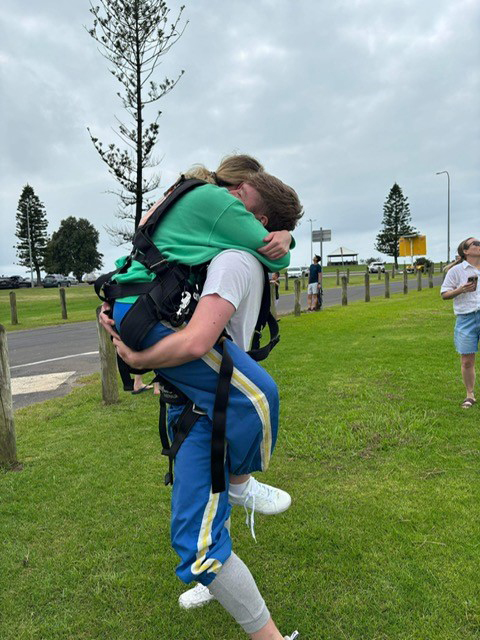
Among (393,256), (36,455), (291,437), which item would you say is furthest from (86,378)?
(393,256)

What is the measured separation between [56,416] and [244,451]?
15.3 feet

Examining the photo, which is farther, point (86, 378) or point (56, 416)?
point (86, 378)

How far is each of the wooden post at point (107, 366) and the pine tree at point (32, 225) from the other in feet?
249

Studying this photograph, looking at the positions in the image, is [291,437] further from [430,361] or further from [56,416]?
[430,361]

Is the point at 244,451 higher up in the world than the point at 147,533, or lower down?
higher up

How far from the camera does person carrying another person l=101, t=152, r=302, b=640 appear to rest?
1.82 metres

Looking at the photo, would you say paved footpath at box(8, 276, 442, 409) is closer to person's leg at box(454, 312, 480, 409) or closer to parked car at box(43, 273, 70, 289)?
person's leg at box(454, 312, 480, 409)

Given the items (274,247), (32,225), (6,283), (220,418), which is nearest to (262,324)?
(274,247)

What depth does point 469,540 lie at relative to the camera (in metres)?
3.01

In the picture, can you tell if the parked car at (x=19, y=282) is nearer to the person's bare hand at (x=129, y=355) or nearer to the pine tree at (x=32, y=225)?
the pine tree at (x=32, y=225)

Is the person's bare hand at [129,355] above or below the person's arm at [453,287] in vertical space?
below

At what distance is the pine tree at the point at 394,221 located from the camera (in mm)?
86750

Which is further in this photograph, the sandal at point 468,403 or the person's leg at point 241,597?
the sandal at point 468,403

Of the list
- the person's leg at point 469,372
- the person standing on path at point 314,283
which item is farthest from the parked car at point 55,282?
the person's leg at point 469,372
